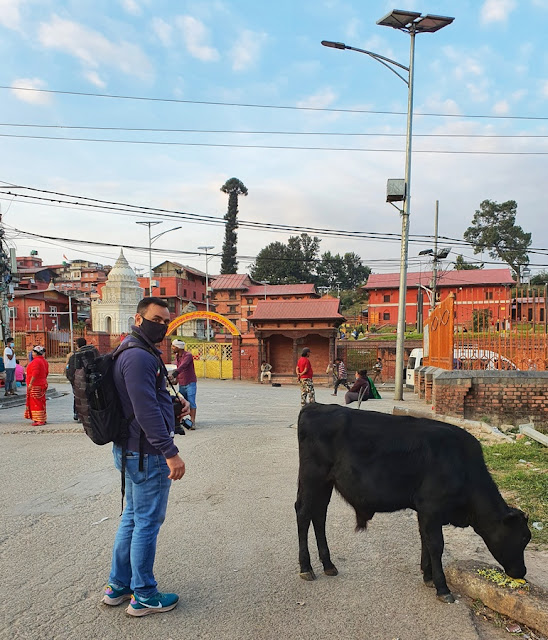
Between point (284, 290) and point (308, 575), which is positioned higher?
Result: point (284, 290)

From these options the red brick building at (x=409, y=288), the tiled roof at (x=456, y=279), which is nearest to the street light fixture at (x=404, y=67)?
the tiled roof at (x=456, y=279)

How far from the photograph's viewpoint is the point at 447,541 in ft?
15.9

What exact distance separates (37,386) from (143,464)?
9644mm

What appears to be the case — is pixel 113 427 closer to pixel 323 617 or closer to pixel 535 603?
pixel 323 617

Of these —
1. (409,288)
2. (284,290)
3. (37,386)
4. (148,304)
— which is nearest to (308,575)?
(148,304)

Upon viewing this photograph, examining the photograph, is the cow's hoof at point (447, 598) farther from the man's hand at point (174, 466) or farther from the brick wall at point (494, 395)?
the brick wall at point (494, 395)

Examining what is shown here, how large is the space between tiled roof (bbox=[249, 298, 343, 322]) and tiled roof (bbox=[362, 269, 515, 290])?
1019 inches

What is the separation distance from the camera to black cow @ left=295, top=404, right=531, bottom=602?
3578 mm

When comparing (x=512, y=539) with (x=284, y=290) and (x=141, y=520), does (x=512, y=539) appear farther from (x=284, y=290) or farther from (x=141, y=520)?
(x=284, y=290)

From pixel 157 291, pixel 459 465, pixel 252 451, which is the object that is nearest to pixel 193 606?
pixel 459 465

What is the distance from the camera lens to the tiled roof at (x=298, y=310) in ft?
104

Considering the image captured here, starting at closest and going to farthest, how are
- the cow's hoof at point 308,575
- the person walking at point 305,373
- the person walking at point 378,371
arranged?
the cow's hoof at point 308,575 < the person walking at point 305,373 < the person walking at point 378,371

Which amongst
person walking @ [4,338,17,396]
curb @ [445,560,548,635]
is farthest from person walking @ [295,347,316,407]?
curb @ [445,560,548,635]

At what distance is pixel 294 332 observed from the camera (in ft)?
105
